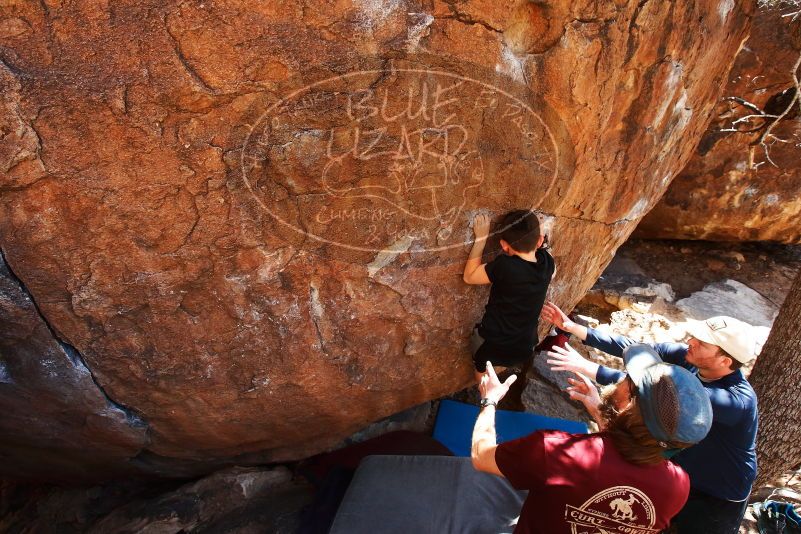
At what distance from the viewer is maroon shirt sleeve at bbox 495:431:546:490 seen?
1.49m

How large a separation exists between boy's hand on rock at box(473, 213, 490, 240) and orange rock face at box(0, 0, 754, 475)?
0.04 meters

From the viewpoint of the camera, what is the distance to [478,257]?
7.00 feet

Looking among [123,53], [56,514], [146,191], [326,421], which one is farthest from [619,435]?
[56,514]

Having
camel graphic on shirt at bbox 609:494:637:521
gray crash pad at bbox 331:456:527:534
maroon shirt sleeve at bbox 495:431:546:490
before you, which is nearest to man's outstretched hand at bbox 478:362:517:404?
maroon shirt sleeve at bbox 495:431:546:490

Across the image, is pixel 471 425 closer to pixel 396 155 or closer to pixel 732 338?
pixel 732 338

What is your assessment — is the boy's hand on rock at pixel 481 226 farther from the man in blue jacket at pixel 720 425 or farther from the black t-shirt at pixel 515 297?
the man in blue jacket at pixel 720 425

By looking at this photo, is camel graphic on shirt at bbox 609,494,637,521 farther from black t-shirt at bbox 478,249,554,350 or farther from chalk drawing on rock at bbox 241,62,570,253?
chalk drawing on rock at bbox 241,62,570,253

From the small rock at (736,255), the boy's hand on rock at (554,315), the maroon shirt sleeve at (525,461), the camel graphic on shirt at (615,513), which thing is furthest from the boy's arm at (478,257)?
the small rock at (736,255)

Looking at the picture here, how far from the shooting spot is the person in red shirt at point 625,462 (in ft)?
4.58

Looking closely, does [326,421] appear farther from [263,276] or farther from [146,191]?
[146,191]

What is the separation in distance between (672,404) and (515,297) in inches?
33.3

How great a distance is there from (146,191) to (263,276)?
46cm

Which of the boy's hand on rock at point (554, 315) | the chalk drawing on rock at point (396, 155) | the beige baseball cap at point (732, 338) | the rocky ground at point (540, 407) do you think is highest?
the chalk drawing on rock at point (396, 155)

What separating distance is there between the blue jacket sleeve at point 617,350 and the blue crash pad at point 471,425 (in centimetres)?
76
